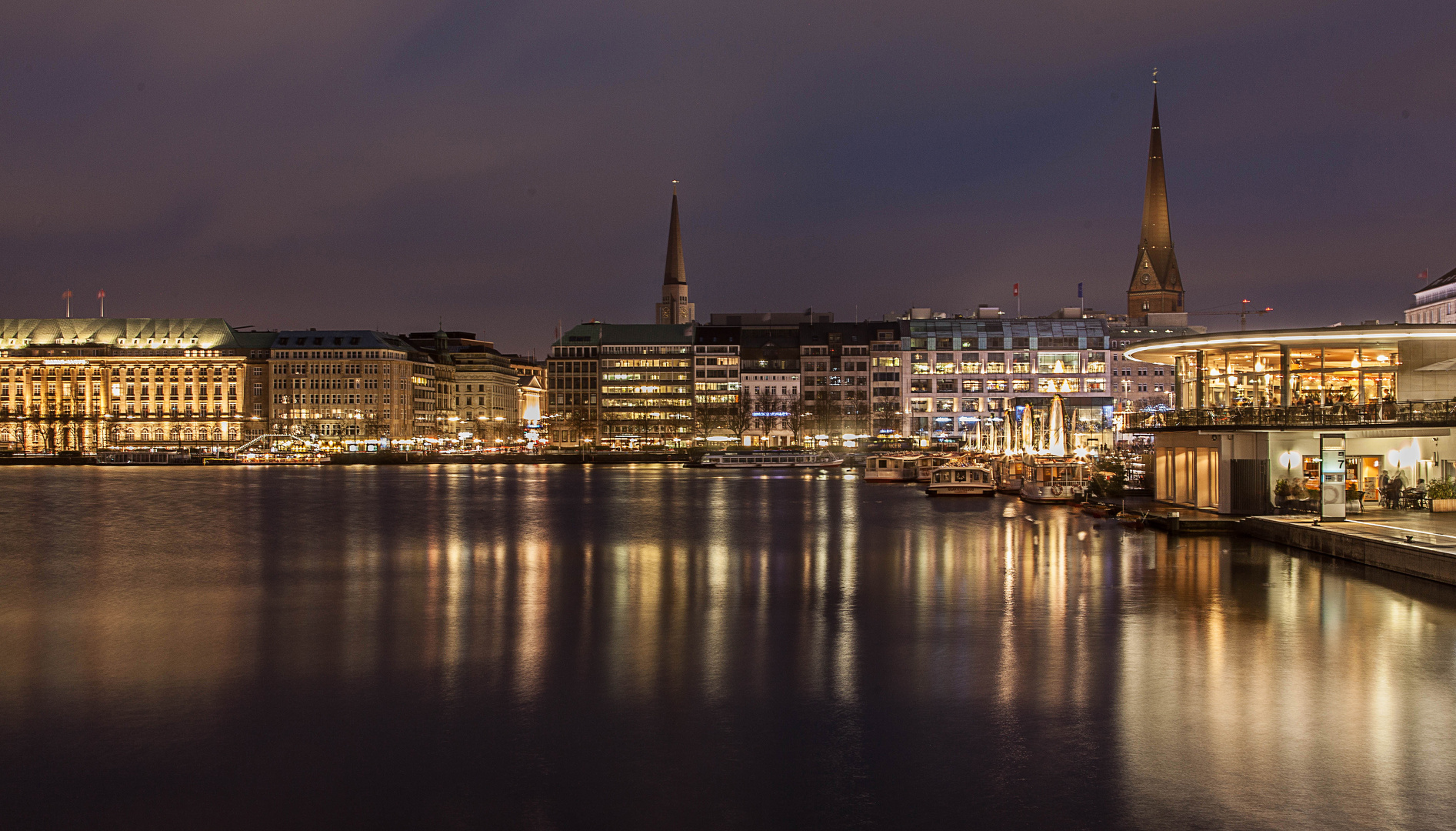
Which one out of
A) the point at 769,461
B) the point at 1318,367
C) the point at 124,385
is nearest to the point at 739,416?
the point at 769,461

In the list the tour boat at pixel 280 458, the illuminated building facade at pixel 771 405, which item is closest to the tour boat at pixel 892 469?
the illuminated building facade at pixel 771 405

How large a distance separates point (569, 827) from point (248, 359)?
163476mm

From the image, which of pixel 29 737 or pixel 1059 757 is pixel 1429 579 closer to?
pixel 1059 757

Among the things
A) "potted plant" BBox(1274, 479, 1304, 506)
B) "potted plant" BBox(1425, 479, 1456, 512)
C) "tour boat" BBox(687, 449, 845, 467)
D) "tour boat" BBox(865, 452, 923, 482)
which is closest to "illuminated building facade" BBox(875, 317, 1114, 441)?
"tour boat" BBox(687, 449, 845, 467)

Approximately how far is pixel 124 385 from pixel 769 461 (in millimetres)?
98885

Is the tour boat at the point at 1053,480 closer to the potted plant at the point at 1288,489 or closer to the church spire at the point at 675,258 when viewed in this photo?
the potted plant at the point at 1288,489

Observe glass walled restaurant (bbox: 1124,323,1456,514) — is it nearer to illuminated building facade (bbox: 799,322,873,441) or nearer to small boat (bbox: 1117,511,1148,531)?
small boat (bbox: 1117,511,1148,531)

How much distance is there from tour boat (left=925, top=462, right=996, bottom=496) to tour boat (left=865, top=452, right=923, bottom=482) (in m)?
17.3

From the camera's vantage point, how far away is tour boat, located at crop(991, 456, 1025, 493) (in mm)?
70812

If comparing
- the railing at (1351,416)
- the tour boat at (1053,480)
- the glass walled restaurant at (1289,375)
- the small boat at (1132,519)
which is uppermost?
the glass walled restaurant at (1289,375)

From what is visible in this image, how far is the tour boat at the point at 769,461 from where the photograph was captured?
398 ft

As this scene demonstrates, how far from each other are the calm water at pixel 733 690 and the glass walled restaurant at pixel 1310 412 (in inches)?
203

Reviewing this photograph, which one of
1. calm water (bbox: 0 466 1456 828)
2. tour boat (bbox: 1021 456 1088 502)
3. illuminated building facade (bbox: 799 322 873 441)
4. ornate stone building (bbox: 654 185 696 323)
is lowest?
calm water (bbox: 0 466 1456 828)

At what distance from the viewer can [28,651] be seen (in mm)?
21531
